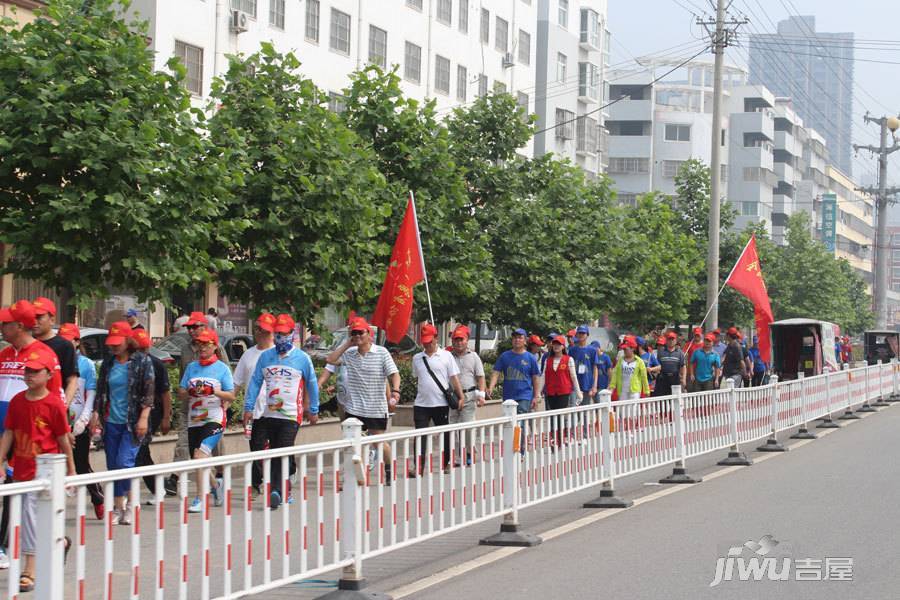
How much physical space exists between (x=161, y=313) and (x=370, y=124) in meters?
11.0

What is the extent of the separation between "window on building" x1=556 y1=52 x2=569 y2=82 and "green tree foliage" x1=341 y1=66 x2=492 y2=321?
39.1m

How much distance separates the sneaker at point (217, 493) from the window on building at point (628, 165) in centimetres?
8939

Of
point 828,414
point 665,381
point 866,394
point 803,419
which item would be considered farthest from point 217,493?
point 866,394

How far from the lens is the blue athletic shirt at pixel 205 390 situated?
41.5ft

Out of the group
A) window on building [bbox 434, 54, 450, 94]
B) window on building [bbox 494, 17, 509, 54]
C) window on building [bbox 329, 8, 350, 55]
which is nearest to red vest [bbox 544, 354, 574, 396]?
window on building [bbox 329, 8, 350, 55]

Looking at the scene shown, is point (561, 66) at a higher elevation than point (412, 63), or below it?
higher

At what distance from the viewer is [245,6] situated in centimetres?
3812

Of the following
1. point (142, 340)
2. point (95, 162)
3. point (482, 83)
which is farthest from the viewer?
point (482, 83)

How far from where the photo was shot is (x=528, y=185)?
104 ft

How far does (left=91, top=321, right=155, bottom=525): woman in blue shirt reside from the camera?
12.0 m

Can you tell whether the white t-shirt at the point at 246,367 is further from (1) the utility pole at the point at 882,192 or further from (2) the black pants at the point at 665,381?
(1) the utility pole at the point at 882,192

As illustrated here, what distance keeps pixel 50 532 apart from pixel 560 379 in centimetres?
1353

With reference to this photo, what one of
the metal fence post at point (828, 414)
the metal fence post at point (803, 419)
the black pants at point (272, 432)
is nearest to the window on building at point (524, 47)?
the metal fence post at point (828, 414)

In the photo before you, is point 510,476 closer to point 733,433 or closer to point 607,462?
point 607,462
